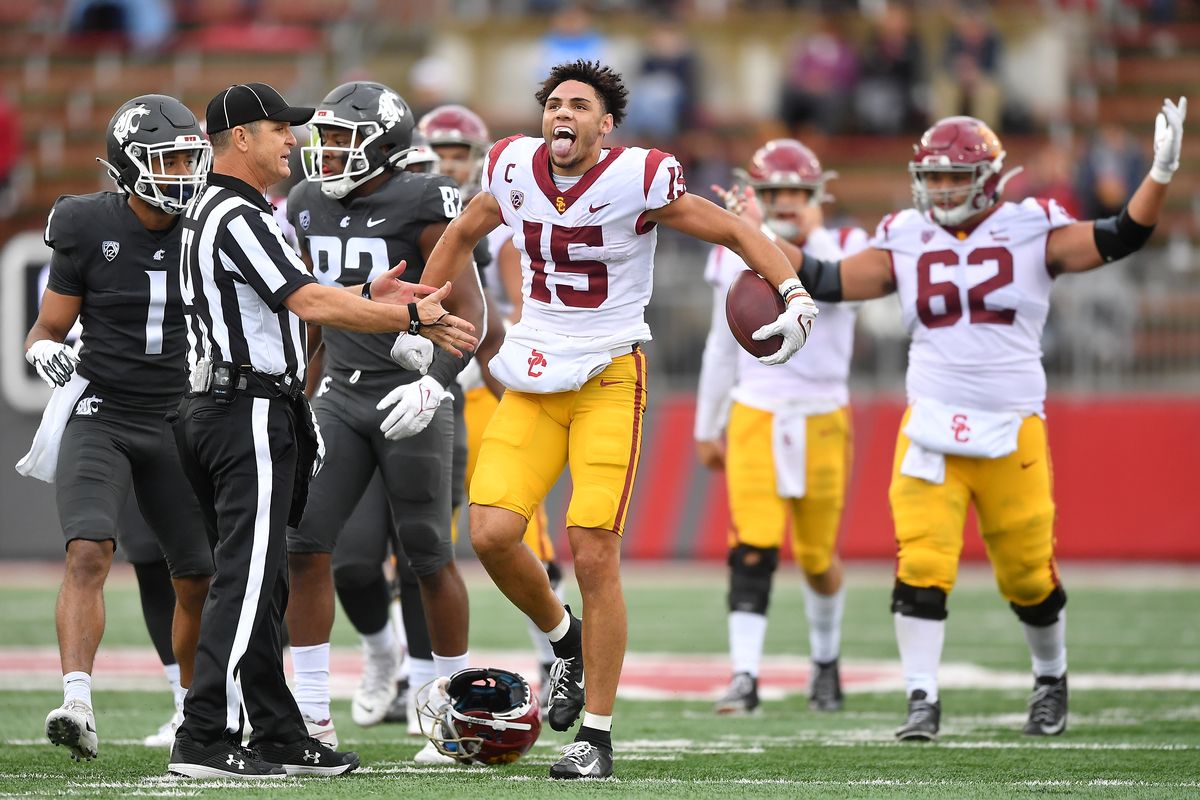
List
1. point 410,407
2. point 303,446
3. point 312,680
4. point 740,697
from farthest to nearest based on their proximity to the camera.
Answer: point 740,697, point 312,680, point 410,407, point 303,446

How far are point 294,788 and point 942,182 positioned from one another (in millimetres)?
3182

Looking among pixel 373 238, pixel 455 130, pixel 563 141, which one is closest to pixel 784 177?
pixel 455 130

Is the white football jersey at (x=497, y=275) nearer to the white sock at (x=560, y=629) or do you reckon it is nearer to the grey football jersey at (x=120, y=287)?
the grey football jersey at (x=120, y=287)

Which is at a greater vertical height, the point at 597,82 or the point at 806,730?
the point at 597,82

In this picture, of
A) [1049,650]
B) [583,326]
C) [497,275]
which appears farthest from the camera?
[497,275]

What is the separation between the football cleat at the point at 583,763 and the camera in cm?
514

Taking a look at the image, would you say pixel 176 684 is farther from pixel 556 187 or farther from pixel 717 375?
pixel 717 375

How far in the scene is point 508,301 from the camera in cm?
748

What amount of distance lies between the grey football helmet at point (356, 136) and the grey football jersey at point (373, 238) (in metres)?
0.08

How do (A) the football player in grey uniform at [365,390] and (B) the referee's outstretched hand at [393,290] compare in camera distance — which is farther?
(A) the football player in grey uniform at [365,390]

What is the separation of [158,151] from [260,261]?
0.82 metres

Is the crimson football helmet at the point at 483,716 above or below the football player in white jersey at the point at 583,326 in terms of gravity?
below

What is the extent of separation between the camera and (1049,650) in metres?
6.66

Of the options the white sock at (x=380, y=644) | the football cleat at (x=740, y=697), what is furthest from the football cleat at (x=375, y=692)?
the football cleat at (x=740, y=697)
